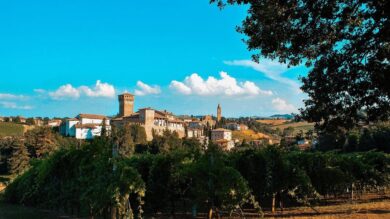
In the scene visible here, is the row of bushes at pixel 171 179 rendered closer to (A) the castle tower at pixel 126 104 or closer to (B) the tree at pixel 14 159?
(B) the tree at pixel 14 159

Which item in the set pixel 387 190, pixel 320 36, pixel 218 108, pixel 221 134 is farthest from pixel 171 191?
pixel 218 108

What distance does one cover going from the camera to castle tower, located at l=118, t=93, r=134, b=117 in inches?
4916

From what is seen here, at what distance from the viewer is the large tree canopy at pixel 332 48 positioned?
6.58 meters

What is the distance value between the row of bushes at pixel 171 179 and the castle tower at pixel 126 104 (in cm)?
10658

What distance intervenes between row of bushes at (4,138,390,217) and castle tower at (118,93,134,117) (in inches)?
4196

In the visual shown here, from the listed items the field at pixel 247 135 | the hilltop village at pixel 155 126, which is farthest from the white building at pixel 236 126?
the field at pixel 247 135

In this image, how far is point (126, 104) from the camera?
125375 millimetres

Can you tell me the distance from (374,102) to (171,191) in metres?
8.09

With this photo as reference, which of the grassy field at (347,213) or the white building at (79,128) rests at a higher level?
the white building at (79,128)

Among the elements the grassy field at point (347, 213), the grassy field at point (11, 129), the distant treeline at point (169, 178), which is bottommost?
the grassy field at point (347, 213)

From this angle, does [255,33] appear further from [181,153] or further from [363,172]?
[363,172]

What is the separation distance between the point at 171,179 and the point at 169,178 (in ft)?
0.26

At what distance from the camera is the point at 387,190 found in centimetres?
2580

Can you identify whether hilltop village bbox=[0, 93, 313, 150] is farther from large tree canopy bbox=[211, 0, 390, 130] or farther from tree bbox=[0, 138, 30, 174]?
large tree canopy bbox=[211, 0, 390, 130]
